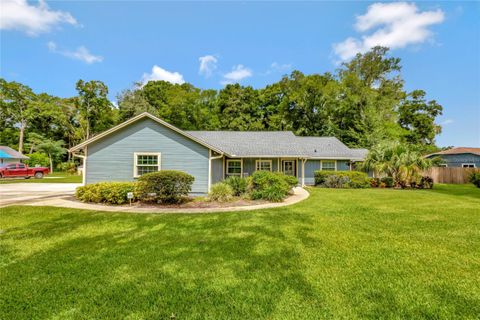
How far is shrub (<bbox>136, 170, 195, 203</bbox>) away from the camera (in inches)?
372

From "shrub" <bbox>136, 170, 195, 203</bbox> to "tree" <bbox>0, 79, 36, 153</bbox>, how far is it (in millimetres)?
42987

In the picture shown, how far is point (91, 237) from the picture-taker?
552cm

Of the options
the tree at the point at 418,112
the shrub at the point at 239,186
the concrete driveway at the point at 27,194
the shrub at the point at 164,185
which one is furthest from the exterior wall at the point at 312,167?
the tree at the point at 418,112

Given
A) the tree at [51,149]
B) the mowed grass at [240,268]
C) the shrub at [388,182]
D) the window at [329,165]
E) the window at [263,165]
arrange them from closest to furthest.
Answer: the mowed grass at [240,268] < the shrub at [388,182] < the window at [263,165] < the window at [329,165] < the tree at [51,149]

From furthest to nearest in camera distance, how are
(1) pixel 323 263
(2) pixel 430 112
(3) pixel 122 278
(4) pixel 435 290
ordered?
(2) pixel 430 112, (1) pixel 323 263, (3) pixel 122 278, (4) pixel 435 290

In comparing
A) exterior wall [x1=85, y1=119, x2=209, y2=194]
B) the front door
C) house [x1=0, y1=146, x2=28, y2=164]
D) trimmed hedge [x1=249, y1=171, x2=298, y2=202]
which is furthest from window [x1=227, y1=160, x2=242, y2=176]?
house [x1=0, y1=146, x2=28, y2=164]

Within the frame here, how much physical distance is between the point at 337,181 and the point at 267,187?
8.03 m

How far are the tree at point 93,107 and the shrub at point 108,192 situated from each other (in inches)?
1377

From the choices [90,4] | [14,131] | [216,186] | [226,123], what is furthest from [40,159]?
[216,186]

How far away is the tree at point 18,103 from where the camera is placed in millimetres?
37688

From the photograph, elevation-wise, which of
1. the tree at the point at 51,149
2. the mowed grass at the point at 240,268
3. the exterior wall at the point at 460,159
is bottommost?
the mowed grass at the point at 240,268

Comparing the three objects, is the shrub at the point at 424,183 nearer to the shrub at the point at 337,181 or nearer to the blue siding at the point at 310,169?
the shrub at the point at 337,181

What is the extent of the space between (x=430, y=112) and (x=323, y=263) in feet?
152

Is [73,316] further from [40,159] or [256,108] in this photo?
[40,159]
